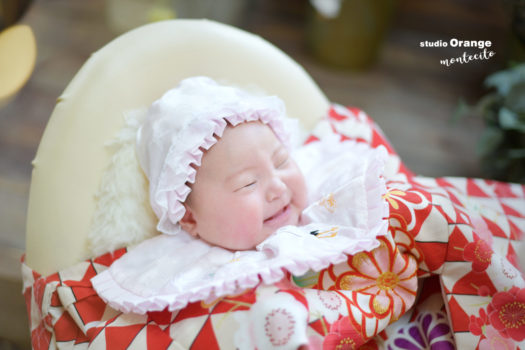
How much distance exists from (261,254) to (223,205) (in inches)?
5.2

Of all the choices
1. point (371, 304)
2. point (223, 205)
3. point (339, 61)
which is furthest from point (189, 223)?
point (339, 61)

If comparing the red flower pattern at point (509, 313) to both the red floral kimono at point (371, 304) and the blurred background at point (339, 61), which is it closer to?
the red floral kimono at point (371, 304)

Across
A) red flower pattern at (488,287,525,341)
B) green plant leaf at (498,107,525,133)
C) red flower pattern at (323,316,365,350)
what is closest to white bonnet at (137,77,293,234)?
red flower pattern at (323,316,365,350)

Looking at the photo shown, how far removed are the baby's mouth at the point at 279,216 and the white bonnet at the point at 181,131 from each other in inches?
7.5

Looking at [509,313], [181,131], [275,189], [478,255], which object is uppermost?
[181,131]

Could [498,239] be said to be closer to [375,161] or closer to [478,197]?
[478,197]

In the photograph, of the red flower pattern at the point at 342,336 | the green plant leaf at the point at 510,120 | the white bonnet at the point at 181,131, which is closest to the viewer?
the red flower pattern at the point at 342,336

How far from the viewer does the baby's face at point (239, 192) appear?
955 mm

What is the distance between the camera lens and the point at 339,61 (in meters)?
2.50

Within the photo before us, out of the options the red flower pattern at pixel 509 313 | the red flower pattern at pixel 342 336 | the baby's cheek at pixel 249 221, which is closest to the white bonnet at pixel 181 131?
the baby's cheek at pixel 249 221

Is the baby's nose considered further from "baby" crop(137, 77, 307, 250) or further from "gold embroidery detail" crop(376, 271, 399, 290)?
"gold embroidery detail" crop(376, 271, 399, 290)

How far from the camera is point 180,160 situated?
0.93 meters

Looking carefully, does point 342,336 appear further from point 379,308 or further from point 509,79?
point 509,79

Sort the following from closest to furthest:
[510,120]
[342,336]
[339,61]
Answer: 1. [342,336]
2. [510,120]
3. [339,61]
